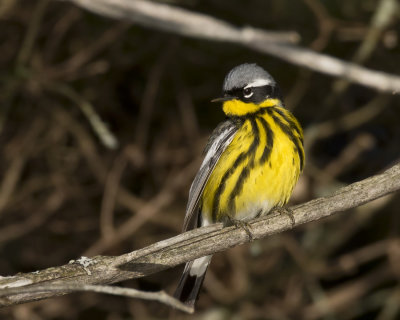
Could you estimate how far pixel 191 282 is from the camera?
14.1 ft

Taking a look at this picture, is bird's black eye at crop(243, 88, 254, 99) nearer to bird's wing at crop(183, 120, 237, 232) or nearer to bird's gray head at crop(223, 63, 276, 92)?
bird's gray head at crop(223, 63, 276, 92)

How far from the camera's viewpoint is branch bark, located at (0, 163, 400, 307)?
9.30 feet

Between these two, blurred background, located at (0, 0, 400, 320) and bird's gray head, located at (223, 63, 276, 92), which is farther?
blurred background, located at (0, 0, 400, 320)

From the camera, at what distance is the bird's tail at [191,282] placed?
4.21 m

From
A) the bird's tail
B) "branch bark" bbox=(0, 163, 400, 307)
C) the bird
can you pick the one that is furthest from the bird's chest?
"branch bark" bbox=(0, 163, 400, 307)

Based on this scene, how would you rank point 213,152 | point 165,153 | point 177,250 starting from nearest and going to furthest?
point 177,250 < point 213,152 < point 165,153

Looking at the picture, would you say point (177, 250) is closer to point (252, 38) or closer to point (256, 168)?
point (256, 168)

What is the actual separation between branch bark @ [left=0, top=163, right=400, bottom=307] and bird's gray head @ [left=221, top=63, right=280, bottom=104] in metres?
1.03

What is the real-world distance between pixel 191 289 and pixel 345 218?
1.61 metres

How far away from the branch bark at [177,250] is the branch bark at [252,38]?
0.82 meters

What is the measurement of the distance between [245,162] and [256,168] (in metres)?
0.07

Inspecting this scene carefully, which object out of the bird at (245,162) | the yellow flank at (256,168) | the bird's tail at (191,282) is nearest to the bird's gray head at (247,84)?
the bird at (245,162)

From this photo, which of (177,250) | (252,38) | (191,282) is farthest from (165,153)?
(177,250)

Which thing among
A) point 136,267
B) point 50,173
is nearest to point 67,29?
point 50,173
